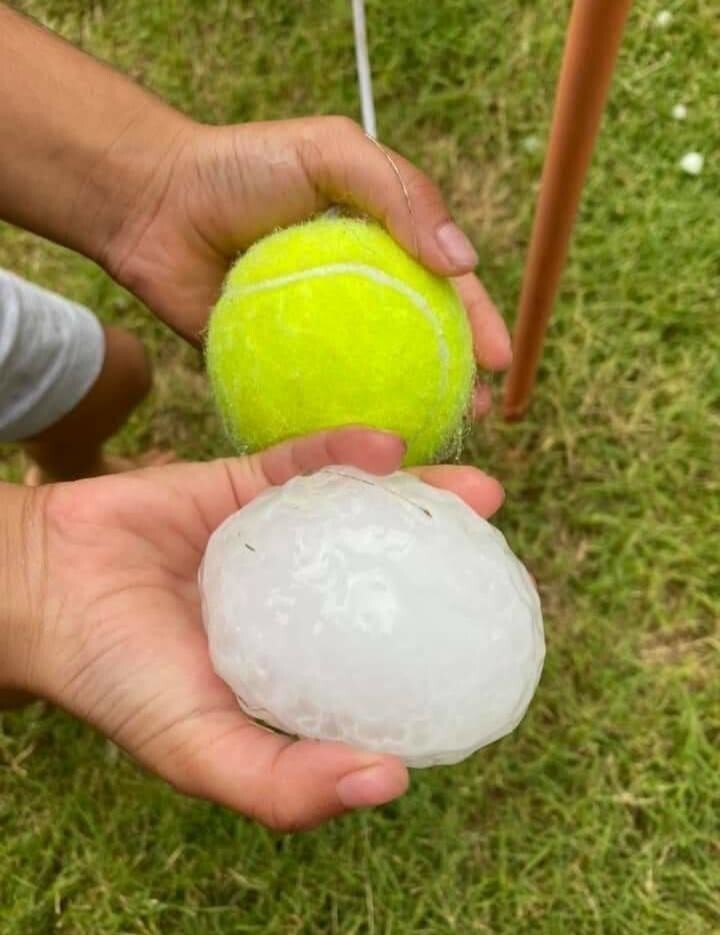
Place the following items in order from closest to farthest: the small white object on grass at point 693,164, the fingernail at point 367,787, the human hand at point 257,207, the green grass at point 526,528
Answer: the fingernail at point 367,787
the human hand at point 257,207
the green grass at point 526,528
the small white object on grass at point 693,164

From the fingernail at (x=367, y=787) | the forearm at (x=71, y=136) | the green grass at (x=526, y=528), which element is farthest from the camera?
the green grass at (x=526, y=528)

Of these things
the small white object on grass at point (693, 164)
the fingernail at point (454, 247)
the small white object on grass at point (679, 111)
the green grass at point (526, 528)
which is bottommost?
the green grass at point (526, 528)

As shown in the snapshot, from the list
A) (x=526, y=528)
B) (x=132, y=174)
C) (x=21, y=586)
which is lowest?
(x=526, y=528)

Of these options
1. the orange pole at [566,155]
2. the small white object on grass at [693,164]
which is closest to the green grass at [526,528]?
the small white object on grass at [693,164]

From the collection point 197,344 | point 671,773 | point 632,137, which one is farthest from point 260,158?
point 671,773

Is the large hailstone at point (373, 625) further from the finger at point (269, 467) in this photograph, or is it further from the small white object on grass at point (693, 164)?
the small white object on grass at point (693, 164)

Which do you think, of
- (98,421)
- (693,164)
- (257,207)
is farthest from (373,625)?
(693,164)

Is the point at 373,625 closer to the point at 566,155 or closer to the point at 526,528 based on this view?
the point at 566,155

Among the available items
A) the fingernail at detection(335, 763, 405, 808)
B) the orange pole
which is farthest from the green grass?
the fingernail at detection(335, 763, 405, 808)
